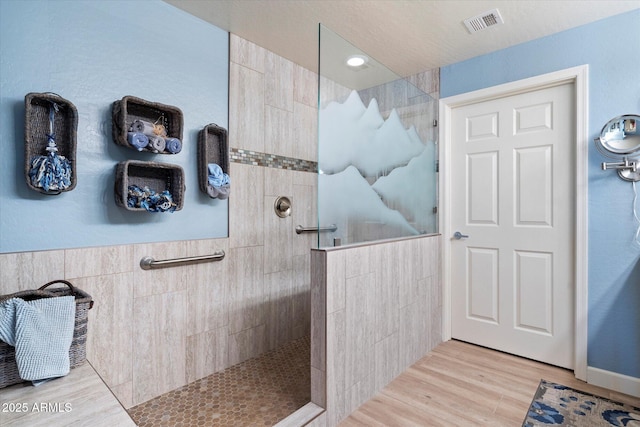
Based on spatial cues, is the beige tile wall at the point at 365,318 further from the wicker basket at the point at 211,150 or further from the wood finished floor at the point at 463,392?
the wicker basket at the point at 211,150

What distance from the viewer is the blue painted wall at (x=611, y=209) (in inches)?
80.4

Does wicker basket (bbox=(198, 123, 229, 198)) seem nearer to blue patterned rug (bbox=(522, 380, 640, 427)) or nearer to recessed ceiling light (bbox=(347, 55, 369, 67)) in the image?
recessed ceiling light (bbox=(347, 55, 369, 67))

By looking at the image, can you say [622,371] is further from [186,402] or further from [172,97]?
[172,97]

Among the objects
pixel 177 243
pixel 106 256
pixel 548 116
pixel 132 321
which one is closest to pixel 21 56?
pixel 106 256

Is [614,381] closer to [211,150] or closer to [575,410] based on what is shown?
[575,410]

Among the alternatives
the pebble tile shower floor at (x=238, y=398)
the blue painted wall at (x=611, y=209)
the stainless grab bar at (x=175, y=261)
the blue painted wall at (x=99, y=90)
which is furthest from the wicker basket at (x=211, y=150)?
the blue painted wall at (x=611, y=209)

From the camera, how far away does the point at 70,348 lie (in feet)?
4.17

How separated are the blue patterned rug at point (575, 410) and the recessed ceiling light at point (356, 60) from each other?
7.08ft

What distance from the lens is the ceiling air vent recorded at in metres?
2.06

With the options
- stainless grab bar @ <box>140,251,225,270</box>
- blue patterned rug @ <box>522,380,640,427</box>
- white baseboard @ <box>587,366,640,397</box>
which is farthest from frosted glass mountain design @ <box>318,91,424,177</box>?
white baseboard @ <box>587,366,640,397</box>

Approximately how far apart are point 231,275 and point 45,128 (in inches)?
51.9

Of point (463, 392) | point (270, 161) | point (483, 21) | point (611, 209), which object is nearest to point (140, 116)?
point (270, 161)

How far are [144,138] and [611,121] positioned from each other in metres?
2.79

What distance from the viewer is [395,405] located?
1.91 m
